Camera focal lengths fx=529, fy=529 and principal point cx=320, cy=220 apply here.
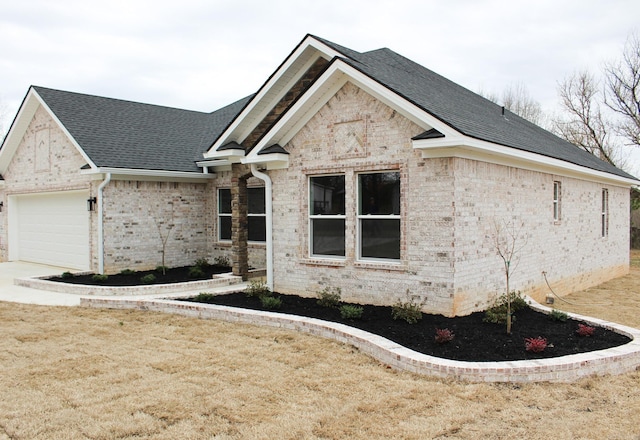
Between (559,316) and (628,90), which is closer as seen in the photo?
(559,316)

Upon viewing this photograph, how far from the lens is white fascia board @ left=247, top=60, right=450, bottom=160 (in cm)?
853

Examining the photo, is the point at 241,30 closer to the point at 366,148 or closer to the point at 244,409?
the point at 366,148

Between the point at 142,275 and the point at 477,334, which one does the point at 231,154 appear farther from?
the point at 477,334

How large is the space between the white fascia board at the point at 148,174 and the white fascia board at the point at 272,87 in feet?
7.77

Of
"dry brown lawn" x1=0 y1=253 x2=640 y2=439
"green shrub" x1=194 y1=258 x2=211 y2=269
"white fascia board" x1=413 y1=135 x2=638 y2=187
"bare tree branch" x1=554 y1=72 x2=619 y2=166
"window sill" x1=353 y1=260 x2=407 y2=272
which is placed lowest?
"dry brown lawn" x1=0 y1=253 x2=640 y2=439

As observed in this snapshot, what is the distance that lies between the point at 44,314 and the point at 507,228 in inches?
351

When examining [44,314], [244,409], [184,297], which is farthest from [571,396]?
[44,314]

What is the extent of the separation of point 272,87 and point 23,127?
10341 millimetres

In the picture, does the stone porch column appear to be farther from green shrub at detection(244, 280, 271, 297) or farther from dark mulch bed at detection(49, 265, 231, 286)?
green shrub at detection(244, 280, 271, 297)

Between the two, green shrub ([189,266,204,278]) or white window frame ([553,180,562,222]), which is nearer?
white window frame ([553,180,562,222])

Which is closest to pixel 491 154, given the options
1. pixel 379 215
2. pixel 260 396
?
pixel 379 215

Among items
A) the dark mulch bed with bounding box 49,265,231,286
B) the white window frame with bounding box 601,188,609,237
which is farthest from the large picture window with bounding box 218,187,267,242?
the white window frame with bounding box 601,188,609,237

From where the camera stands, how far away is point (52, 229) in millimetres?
17062

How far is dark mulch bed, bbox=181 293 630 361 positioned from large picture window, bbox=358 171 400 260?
1047mm
